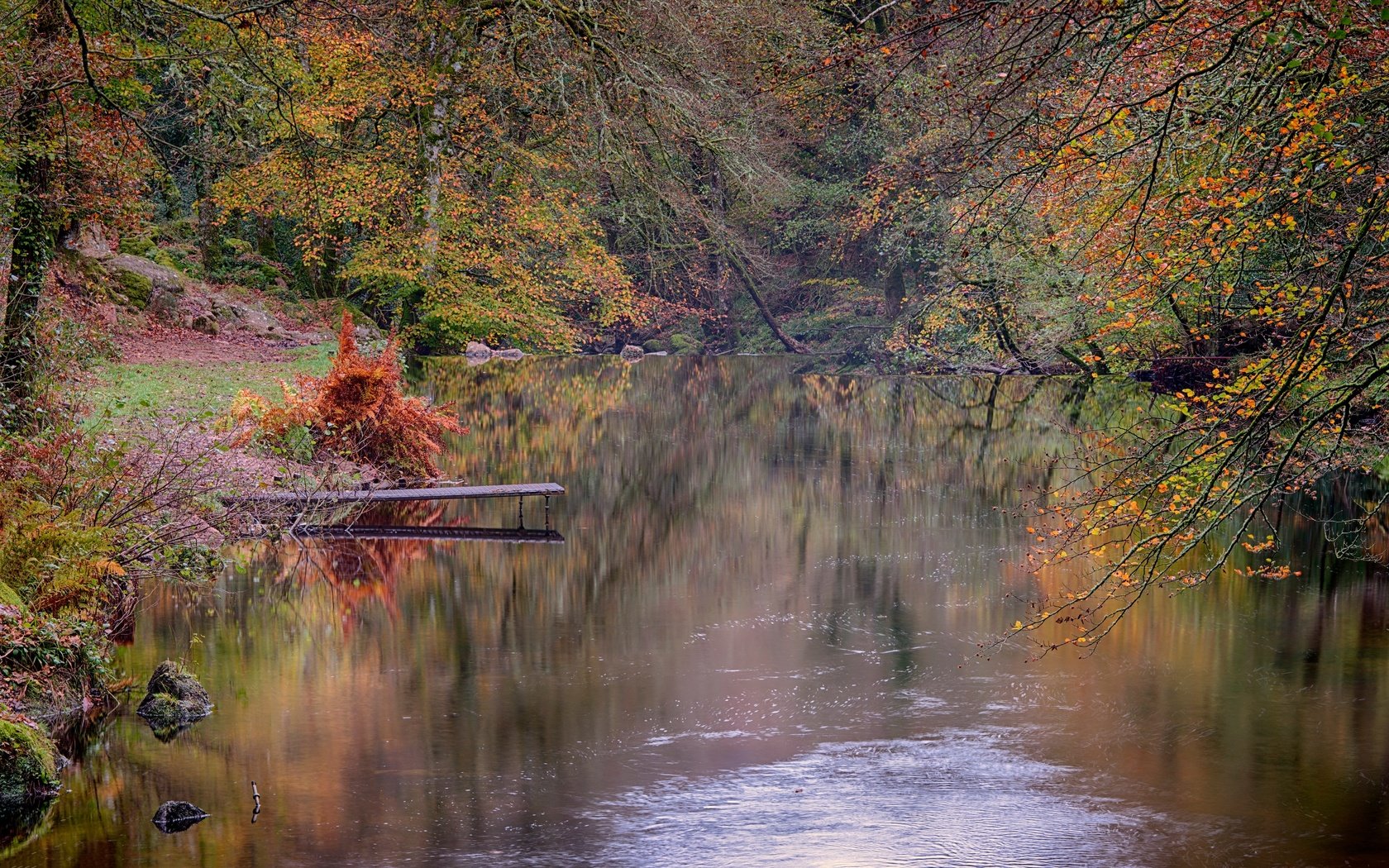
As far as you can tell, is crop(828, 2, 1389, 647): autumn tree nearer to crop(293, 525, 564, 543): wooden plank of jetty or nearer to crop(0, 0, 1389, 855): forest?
crop(0, 0, 1389, 855): forest

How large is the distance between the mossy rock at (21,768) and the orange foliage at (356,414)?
8.88 metres

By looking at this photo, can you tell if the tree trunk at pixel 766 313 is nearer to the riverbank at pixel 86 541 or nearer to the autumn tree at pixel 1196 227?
the autumn tree at pixel 1196 227

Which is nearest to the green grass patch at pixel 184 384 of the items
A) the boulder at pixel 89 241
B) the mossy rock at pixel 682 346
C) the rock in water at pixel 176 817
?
the boulder at pixel 89 241

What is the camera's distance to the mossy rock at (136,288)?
2692 cm

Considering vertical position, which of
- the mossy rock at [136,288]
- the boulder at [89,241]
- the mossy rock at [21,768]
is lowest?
the mossy rock at [21,768]

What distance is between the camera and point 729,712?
9.73 meters

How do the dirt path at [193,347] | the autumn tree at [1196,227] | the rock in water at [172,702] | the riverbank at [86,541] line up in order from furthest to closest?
the dirt path at [193,347], the rock in water at [172,702], the riverbank at [86,541], the autumn tree at [1196,227]

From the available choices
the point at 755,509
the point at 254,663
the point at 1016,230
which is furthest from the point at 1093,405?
the point at 254,663

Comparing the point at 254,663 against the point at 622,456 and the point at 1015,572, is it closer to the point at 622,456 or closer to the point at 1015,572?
the point at 1015,572

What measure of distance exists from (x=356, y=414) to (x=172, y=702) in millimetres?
8083

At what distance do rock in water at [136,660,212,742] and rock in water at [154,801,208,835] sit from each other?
1.22m

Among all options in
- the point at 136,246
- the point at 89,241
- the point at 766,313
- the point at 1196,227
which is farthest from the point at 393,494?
the point at 766,313

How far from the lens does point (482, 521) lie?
1662 cm

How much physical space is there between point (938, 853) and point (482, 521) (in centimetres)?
997
